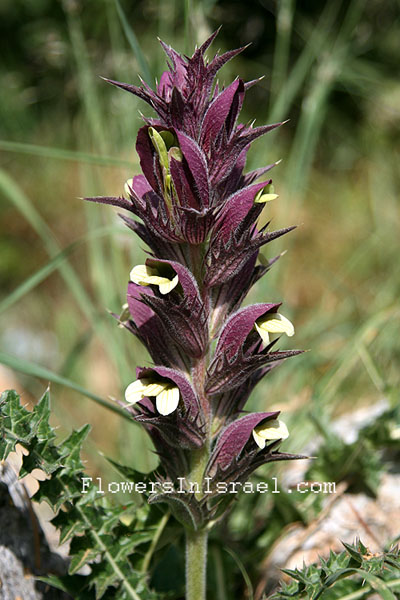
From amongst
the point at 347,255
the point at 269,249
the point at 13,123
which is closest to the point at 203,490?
the point at 269,249

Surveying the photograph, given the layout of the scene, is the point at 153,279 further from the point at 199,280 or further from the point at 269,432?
the point at 269,432

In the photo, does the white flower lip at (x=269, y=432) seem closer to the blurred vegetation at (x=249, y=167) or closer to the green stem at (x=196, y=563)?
the green stem at (x=196, y=563)

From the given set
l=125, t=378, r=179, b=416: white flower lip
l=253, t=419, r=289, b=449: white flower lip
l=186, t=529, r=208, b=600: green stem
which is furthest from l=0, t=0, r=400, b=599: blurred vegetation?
l=253, t=419, r=289, b=449: white flower lip

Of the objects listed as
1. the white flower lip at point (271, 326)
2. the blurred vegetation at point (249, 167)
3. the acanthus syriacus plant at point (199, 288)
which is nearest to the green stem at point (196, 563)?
the acanthus syriacus plant at point (199, 288)

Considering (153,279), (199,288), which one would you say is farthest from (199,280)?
(153,279)

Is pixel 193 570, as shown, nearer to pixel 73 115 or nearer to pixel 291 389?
pixel 291 389

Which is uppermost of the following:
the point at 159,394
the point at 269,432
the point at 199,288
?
the point at 199,288

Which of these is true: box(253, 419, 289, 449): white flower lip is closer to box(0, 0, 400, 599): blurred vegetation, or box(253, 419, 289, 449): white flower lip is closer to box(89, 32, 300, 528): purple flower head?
box(89, 32, 300, 528): purple flower head
